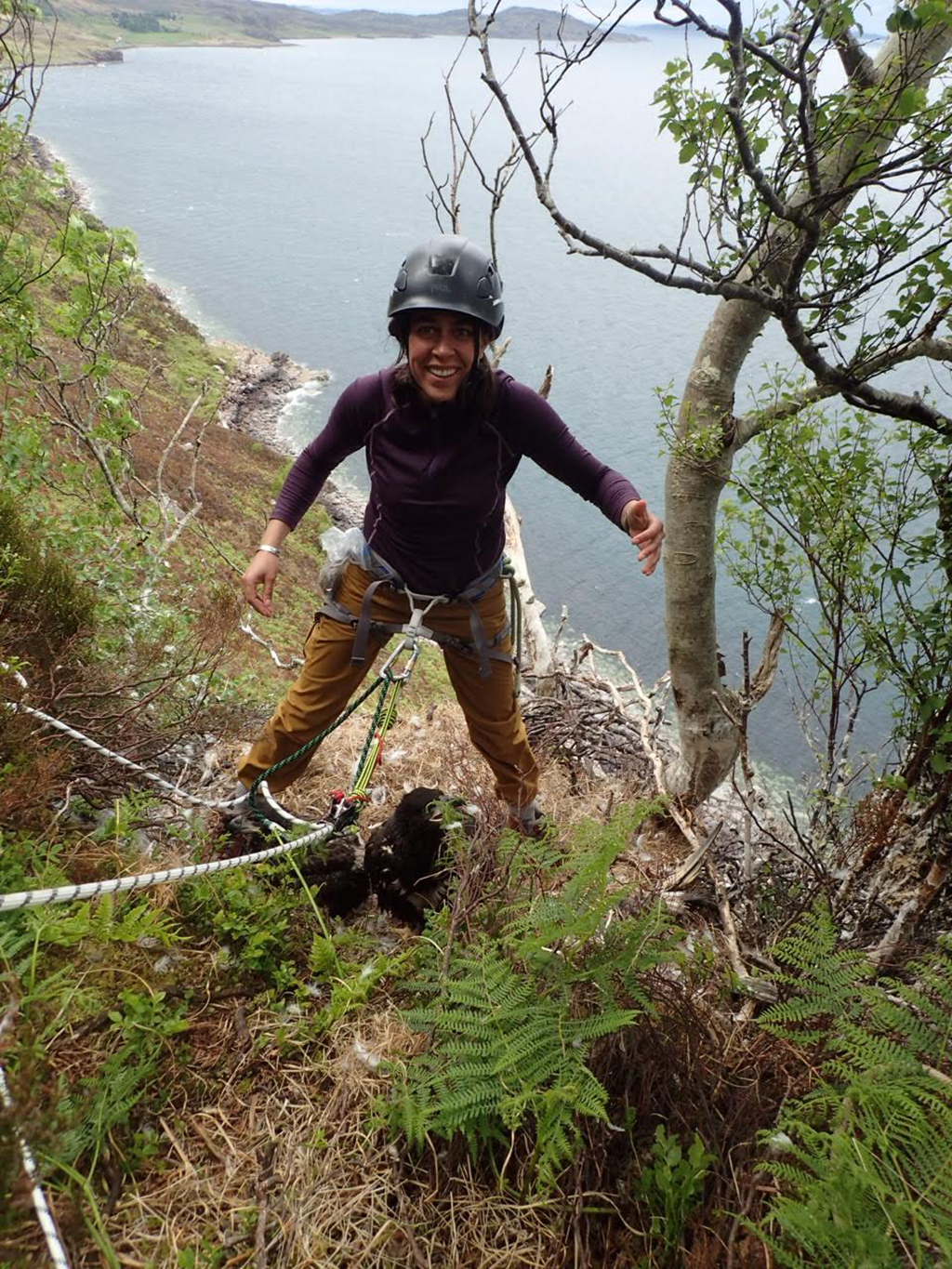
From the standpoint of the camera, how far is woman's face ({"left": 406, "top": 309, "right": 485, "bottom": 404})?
3.31m

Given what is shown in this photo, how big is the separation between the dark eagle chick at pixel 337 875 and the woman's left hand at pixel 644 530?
6.02ft

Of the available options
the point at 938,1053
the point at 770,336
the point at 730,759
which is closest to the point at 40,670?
the point at 938,1053

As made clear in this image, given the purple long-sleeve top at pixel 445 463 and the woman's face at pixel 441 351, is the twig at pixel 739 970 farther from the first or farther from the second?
the woman's face at pixel 441 351

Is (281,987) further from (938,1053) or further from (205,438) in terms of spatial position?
(205,438)

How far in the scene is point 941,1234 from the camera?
4.89 ft

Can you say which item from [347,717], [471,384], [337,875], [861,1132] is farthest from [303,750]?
[861,1132]

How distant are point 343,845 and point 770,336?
20007 mm

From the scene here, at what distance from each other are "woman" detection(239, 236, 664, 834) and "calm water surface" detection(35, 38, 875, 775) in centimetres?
38

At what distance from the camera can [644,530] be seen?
3.34 meters

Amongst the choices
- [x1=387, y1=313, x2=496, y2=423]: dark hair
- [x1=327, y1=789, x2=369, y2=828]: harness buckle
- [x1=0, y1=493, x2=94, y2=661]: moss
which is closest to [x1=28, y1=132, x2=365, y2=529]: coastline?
[x1=0, y1=493, x2=94, y2=661]: moss

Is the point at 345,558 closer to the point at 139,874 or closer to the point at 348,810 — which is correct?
the point at 348,810

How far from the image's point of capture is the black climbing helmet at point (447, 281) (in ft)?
10.7

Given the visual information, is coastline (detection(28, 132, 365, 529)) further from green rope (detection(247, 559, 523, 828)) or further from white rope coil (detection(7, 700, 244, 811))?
white rope coil (detection(7, 700, 244, 811))

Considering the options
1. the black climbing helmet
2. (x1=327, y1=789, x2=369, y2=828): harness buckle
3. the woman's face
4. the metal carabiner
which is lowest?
(x1=327, y1=789, x2=369, y2=828): harness buckle
